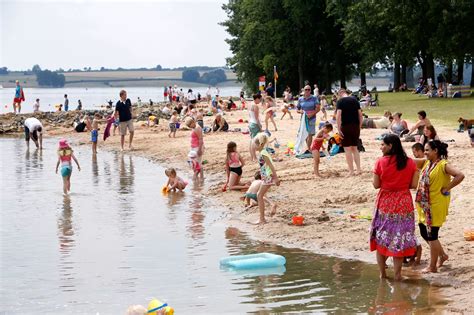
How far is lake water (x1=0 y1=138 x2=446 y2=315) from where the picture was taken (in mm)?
10492

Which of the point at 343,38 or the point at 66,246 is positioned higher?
the point at 343,38

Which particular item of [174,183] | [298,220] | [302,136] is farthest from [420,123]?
[298,220]

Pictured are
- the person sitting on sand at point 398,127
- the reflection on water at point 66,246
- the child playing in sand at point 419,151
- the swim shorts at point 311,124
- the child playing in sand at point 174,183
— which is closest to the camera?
the child playing in sand at point 419,151

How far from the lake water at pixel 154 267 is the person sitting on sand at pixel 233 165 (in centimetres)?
84

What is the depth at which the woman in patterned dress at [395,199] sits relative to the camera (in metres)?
10.6

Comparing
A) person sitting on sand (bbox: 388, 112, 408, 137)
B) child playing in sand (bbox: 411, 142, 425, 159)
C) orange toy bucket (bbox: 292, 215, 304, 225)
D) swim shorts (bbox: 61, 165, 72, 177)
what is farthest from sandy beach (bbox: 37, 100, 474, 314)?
swim shorts (bbox: 61, 165, 72, 177)

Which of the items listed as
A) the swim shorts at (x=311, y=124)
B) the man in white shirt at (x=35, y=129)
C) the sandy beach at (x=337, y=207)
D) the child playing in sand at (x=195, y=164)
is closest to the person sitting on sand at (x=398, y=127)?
the sandy beach at (x=337, y=207)

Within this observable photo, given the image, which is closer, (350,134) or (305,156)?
(350,134)

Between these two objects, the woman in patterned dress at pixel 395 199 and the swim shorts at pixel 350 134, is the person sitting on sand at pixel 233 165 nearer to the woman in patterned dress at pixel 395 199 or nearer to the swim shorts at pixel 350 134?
the swim shorts at pixel 350 134

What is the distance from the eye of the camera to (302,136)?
22.5 m

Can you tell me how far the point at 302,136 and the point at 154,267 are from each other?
34.3 ft

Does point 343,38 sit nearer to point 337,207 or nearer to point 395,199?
point 337,207

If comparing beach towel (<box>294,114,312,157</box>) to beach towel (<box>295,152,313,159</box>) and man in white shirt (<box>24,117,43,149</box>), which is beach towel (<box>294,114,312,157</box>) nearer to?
beach towel (<box>295,152,313,159</box>)

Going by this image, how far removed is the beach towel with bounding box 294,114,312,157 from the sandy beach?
0.37 metres
